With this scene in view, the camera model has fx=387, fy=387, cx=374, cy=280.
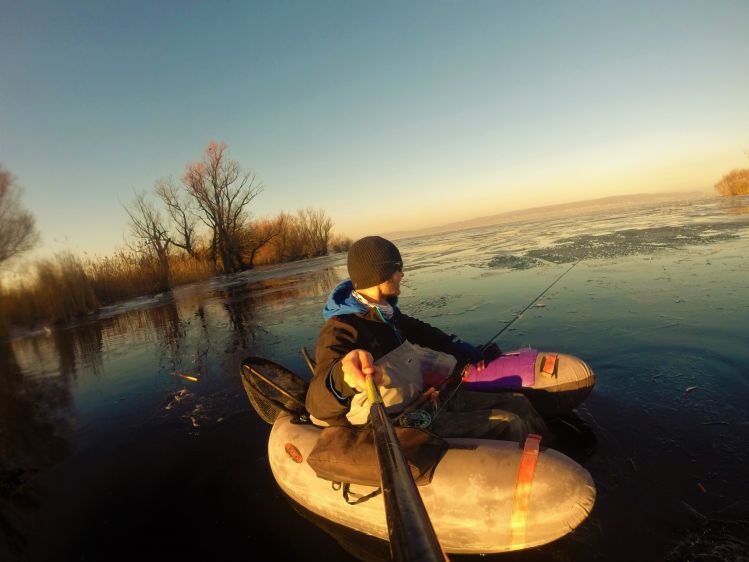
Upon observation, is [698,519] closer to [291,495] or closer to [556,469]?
[556,469]

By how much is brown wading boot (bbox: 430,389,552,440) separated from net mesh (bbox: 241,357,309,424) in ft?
3.95

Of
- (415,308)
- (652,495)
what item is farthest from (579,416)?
(415,308)

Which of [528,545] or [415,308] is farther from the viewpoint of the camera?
[415,308]

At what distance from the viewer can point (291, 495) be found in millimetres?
2898

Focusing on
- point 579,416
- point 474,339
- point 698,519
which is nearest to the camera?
point 698,519

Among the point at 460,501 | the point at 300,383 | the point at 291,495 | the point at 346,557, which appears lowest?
the point at 346,557

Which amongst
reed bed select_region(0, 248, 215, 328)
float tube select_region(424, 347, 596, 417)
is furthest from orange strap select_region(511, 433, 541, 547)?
reed bed select_region(0, 248, 215, 328)

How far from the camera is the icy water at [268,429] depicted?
97.0 inches

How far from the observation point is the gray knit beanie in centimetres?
293

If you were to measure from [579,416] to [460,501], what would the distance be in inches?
78.6

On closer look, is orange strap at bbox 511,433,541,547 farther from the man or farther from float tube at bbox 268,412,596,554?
the man

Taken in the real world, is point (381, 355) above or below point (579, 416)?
above

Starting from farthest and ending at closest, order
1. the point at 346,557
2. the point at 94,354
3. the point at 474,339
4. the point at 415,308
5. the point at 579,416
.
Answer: the point at 94,354 → the point at 415,308 → the point at 474,339 → the point at 579,416 → the point at 346,557

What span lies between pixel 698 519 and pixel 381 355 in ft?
6.86
